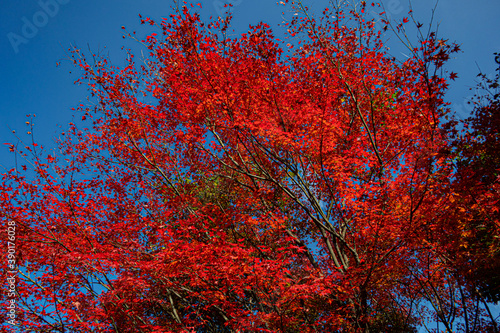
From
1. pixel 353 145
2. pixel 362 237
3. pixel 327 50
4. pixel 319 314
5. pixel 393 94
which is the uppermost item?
pixel 393 94

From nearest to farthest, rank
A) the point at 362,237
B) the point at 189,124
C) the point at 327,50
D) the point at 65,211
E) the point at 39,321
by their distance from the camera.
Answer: the point at 39,321
the point at 327,50
the point at 65,211
the point at 362,237
the point at 189,124

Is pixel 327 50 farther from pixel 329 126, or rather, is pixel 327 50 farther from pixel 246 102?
pixel 246 102

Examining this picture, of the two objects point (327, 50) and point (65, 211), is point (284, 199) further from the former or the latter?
point (65, 211)

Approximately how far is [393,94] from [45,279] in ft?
49.5

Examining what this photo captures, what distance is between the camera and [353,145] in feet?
37.8

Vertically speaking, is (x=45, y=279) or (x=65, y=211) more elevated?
(x=65, y=211)

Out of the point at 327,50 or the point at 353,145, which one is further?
the point at 353,145

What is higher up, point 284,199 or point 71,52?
Result: point 71,52

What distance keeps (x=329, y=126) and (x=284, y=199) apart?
6.00 metres

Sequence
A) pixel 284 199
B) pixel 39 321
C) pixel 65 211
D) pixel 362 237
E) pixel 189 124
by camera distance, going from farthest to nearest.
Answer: pixel 284 199 → pixel 189 124 → pixel 362 237 → pixel 65 211 → pixel 39 321

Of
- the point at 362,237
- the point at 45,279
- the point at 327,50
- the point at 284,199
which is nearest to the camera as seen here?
the point at 327,50

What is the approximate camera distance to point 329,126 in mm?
9125

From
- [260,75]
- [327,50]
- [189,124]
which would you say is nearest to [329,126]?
[327,50]

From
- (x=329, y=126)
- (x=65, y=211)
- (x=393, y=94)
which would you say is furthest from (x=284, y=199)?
(x=65, y=211)
